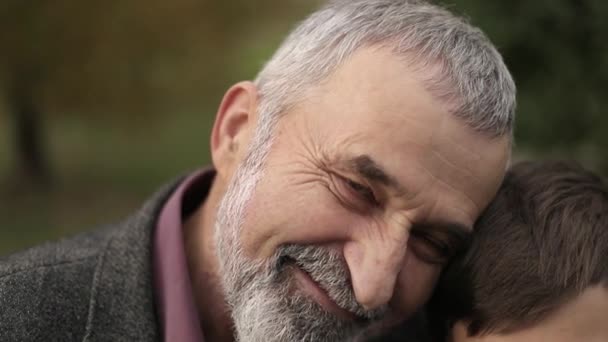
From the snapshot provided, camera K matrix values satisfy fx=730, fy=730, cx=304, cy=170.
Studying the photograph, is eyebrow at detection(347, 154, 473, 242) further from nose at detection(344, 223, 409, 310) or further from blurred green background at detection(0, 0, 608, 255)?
blurred green background at detection(0, 0, 608, 255)

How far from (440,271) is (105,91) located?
28.9 ft

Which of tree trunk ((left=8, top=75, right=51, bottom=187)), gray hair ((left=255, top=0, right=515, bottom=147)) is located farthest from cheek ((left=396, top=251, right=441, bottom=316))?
tree trunk ((left=8, top=75, right=51, bottom=187))

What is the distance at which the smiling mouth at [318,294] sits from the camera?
2293 millimetres

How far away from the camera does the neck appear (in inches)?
109

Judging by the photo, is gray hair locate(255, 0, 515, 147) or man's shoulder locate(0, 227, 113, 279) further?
man's shoulder locate(0, 227, 113, 279)

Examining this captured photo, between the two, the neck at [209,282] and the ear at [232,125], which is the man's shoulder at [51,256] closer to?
the neck at [209,282]

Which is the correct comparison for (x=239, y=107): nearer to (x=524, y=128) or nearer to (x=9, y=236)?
(x=524, y=128)

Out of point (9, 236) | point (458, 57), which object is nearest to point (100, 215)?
point (9, 236)

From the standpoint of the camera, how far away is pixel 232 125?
280 cm

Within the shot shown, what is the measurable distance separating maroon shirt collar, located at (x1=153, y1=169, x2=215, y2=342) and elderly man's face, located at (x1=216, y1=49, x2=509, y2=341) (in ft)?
0.62

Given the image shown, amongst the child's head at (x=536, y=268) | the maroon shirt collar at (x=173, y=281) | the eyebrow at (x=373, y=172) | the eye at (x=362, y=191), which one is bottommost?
the child's head at (x=536, y=268)

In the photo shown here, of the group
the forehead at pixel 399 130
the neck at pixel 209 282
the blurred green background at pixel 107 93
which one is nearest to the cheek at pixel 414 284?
the forehead at pixel 399 130

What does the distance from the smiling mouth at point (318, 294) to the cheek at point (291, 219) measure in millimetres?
100

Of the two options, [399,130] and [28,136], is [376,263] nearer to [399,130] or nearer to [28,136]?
[399,130]
